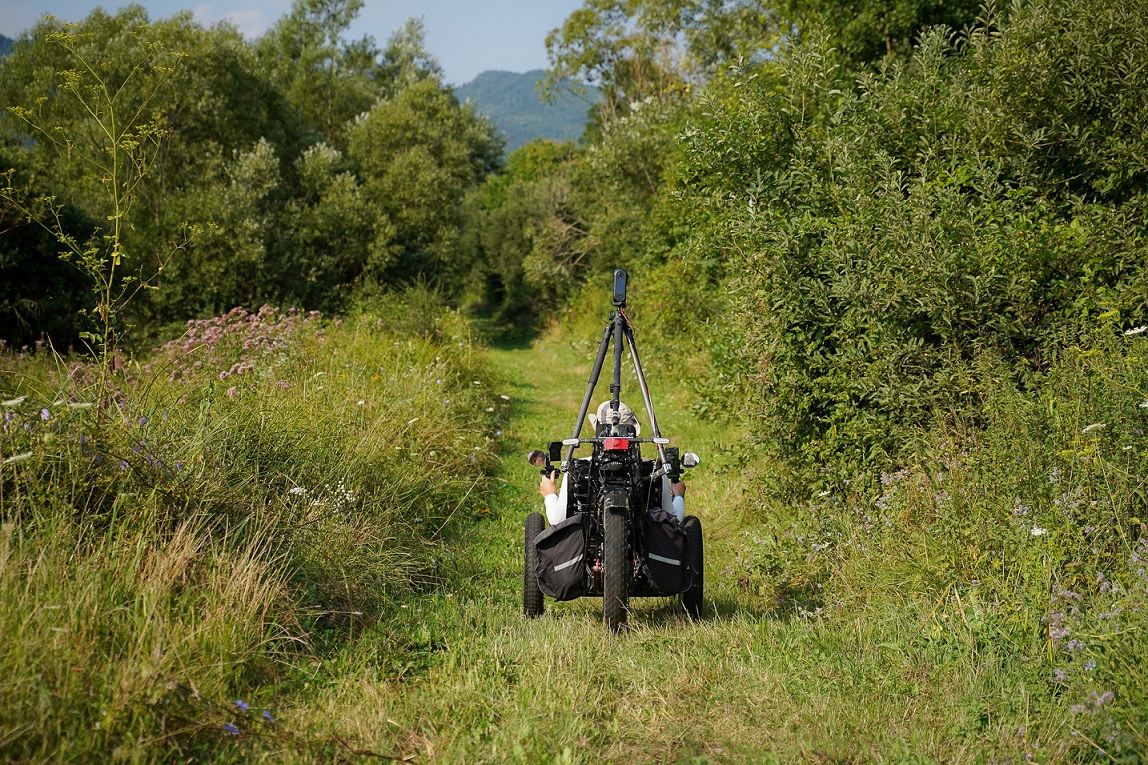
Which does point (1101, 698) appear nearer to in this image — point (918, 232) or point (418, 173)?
point (918, 232)

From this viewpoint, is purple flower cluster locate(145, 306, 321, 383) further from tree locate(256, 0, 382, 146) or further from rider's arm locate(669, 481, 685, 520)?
tree locate(256, 0, 382, 146)

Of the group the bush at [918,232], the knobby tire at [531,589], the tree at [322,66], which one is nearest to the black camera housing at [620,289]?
the knobby tire at [531,589]

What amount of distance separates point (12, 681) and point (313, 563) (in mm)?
1986

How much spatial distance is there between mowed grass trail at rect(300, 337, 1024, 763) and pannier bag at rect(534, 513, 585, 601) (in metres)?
0.23

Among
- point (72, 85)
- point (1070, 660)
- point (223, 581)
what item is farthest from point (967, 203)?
point (72, 85)

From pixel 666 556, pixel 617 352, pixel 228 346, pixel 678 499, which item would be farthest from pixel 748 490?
pixel 228 346

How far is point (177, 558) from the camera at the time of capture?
371cm

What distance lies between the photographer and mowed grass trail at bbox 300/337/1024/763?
11.0 ft

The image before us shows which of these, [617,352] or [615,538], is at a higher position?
[617,352]

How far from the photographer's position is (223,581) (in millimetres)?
3787

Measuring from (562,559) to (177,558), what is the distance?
1.97 metres

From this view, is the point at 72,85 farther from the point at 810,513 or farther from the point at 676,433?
the point at 676,433

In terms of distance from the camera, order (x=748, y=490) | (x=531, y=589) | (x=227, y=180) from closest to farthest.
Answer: (x=531, y=589), (x=748, y=490), (x=227, y=180)

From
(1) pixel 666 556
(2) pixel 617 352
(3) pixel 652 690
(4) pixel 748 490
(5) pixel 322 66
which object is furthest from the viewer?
(5) pixel 322 66
